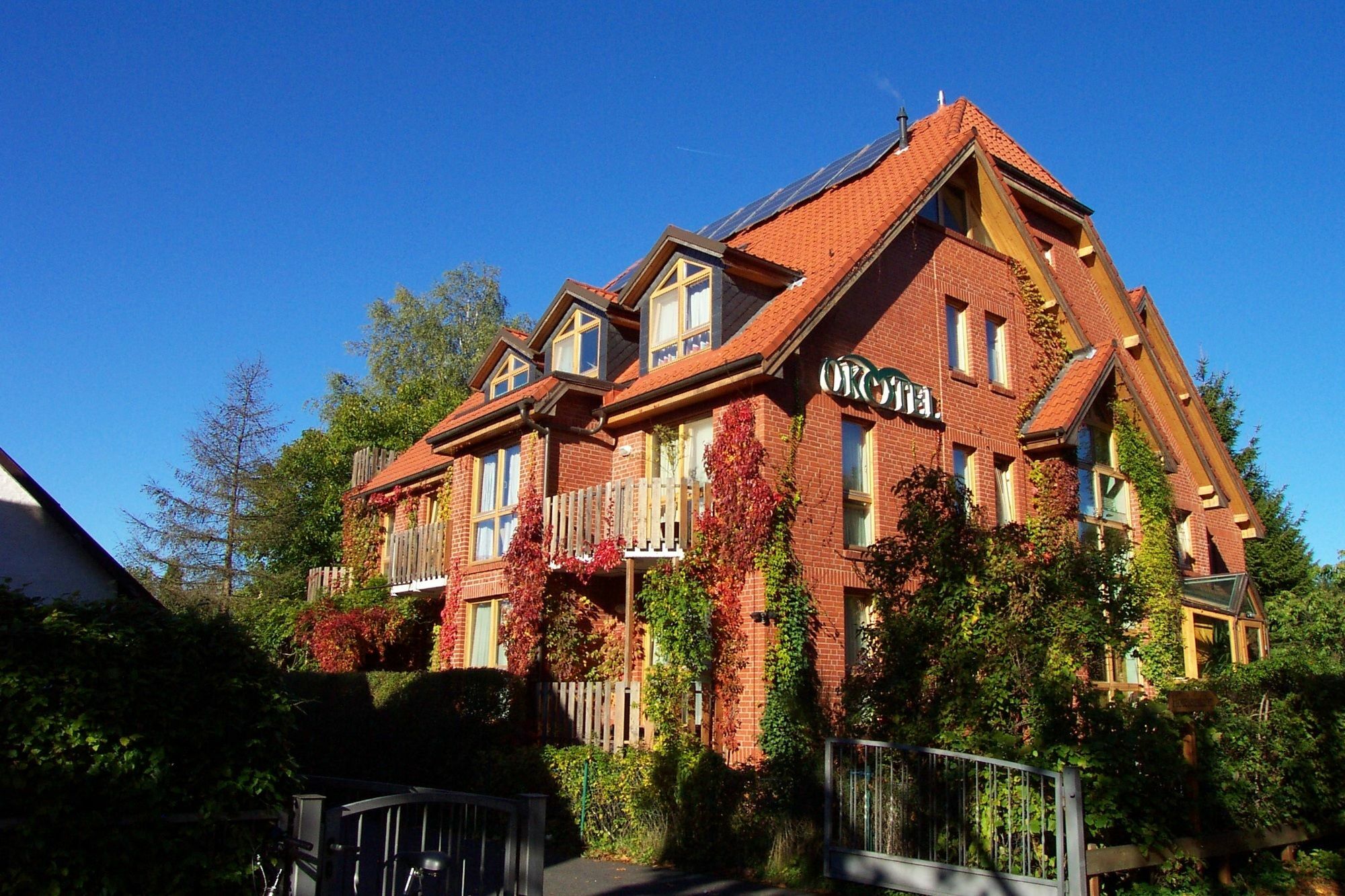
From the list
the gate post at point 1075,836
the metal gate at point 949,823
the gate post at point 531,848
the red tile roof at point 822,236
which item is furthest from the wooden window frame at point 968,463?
the gate post at point 531,848

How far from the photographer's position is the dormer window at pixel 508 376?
71.3 ft

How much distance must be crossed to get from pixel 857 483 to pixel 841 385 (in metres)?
1.57

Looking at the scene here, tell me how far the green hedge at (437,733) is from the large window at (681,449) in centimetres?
413

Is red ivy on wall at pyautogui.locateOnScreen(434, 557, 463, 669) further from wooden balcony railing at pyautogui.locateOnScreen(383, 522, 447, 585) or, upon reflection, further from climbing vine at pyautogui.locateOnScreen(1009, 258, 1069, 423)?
climbing vine at pyautogui.locateOnScreen(1009, 258, 1069, 423)

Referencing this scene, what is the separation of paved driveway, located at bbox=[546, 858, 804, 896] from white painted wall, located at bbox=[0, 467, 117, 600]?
219 inches

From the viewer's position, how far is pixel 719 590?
51.5ft

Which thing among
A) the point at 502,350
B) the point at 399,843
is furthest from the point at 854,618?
the point at 399,843

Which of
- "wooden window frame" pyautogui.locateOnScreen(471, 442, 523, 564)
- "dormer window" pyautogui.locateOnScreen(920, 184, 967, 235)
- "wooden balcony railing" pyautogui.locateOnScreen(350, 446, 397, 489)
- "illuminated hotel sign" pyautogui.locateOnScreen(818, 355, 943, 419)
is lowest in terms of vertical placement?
"wooden window frame" pyautogui.locateOnScreen(471, 442, 523, 564)

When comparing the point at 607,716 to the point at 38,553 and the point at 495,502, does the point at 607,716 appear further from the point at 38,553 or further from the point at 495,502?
the point at 38,553

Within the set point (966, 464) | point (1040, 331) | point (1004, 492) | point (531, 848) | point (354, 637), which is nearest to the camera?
point (531, 848)

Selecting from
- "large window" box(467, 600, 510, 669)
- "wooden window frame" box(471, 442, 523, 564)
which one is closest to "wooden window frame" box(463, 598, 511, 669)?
"large window" box(467, 600, 510, 669)

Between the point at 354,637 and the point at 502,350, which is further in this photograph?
the point at 354,637

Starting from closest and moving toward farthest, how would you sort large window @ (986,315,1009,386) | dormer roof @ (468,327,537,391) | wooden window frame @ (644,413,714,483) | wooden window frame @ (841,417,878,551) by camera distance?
wooden window frame @ (841,417,878,551), wooden window frame @ (644,413,714,483), large window @ (986,315,1009,386), dormer roof @ (468,327,537,391)

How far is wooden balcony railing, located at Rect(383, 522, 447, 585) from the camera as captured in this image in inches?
861
